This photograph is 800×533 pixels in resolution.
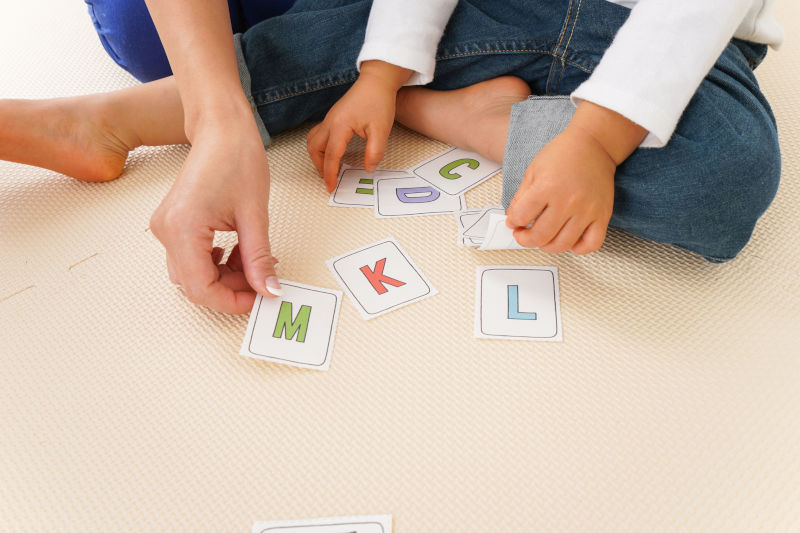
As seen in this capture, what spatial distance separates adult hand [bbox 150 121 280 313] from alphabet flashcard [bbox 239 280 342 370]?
0.03 m

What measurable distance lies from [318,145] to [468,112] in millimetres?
216

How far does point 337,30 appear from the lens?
2.68ft

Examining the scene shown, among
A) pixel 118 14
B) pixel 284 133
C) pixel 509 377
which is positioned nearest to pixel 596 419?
pixel 509 377

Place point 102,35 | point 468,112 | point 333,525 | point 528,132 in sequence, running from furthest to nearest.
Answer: point 102,35, point 468,112, point 528,132, point 333,525

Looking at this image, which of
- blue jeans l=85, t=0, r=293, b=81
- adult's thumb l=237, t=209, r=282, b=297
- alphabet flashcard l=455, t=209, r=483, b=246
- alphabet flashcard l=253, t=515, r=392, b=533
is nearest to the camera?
alphabet flashcard l=253, t=515, r=392, b=533

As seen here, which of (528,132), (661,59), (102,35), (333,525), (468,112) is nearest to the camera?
(333,525)

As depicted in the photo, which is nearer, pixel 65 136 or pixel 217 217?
pixel 217 217

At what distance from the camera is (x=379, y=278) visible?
2.21ft

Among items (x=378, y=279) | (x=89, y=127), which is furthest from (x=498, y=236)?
(x=89, y=127)

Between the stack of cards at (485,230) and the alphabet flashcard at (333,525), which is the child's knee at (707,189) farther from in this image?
the alphabet flashcard at (333,525)

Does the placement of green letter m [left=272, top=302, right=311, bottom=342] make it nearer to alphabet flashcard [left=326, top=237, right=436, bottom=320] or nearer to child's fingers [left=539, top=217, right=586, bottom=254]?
alphabet flashcard [left=326, top=237, right=436, bottom=320]

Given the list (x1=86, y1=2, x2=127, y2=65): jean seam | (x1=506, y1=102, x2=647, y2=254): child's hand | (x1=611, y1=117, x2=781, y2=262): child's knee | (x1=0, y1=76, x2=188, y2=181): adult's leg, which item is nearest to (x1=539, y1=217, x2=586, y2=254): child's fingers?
(x1=506, y1=102, x2=647, y2=254): child's hand

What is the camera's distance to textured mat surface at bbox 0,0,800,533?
510 millimetres

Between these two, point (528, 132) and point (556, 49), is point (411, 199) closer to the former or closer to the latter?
point (528, 132)
